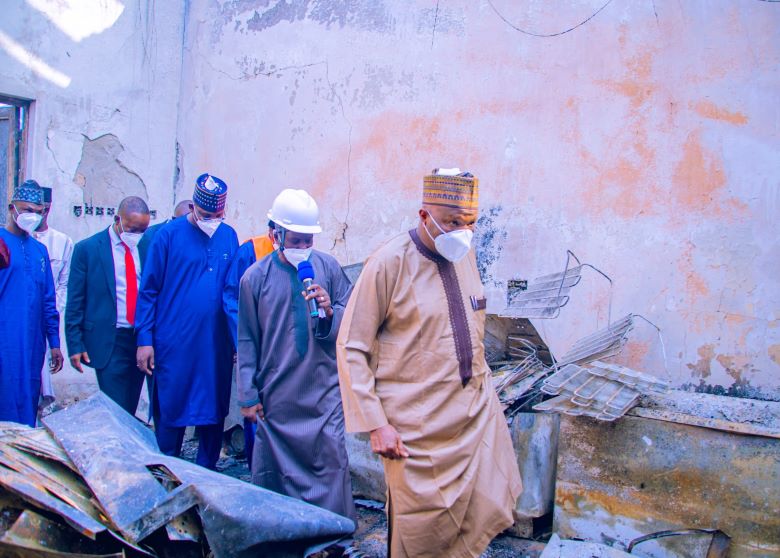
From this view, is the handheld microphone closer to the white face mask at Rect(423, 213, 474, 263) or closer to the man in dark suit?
the white face mask at Rect(423, 213, 474, 263)

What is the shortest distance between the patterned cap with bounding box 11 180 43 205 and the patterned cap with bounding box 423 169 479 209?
3.62 meters

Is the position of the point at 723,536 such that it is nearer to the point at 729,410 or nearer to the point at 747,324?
the point at 729,410

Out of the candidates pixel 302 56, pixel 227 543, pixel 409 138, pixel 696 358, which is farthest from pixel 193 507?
pixel 302 56

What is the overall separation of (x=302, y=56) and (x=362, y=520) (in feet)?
15.7

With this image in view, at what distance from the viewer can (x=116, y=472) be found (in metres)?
3.19

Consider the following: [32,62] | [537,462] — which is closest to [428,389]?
[537,462]

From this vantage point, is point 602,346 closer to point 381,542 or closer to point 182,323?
point 381,542

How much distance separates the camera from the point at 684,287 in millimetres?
5238

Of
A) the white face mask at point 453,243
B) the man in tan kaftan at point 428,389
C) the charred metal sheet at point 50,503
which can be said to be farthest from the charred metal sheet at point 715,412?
the charred metal sheet at point 50,503

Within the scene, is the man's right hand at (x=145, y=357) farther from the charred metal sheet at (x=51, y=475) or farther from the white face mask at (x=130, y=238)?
the charred metal sheet at (x=51, y=475)

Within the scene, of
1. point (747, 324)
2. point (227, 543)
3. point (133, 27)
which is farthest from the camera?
point (133, 27)

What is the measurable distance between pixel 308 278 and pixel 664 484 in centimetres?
218

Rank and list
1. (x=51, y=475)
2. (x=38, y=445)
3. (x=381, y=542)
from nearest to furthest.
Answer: (x=51, y=475)
(x=38, y=445)
(x=381, y=542)

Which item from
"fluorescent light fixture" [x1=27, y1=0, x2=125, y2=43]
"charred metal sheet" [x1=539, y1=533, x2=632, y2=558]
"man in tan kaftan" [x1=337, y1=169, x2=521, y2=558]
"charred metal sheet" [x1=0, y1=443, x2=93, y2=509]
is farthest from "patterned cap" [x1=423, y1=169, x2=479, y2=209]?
"fluorescent light fixture" [x1=27, y1=0, x2=125, y2=43]
